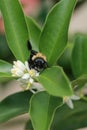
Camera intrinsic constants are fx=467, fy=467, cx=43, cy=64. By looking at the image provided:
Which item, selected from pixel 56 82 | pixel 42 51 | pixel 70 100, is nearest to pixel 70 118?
pixel 70 100

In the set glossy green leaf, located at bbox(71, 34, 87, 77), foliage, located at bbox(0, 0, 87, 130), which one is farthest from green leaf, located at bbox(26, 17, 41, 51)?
glossy green leaf, located at bbox(71, 34, 87, 77)

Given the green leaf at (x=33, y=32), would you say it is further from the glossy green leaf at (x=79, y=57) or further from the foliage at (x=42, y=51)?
the glossy green leaf at (x=79, y=57)

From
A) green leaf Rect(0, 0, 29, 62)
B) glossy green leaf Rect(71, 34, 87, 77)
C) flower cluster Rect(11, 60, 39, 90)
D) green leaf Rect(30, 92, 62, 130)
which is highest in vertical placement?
green leaf Rect(0, 0, 29, 62)

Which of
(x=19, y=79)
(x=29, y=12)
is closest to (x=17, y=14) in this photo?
(x=19, y=79)

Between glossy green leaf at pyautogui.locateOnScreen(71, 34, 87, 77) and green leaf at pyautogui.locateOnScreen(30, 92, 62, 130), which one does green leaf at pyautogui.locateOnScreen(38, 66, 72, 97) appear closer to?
green leaf at pyautogui.locateOnScreen(30, 92, 62, 130)

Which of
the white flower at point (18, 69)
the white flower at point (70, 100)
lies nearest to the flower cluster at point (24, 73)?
the white flower at point (18, 69)

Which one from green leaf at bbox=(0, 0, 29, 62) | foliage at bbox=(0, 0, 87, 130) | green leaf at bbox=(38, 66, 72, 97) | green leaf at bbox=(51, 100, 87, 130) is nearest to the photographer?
green leaf at bbox=(38, 66, 72, 97)

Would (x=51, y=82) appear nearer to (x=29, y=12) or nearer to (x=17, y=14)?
(x=17, y=14)
